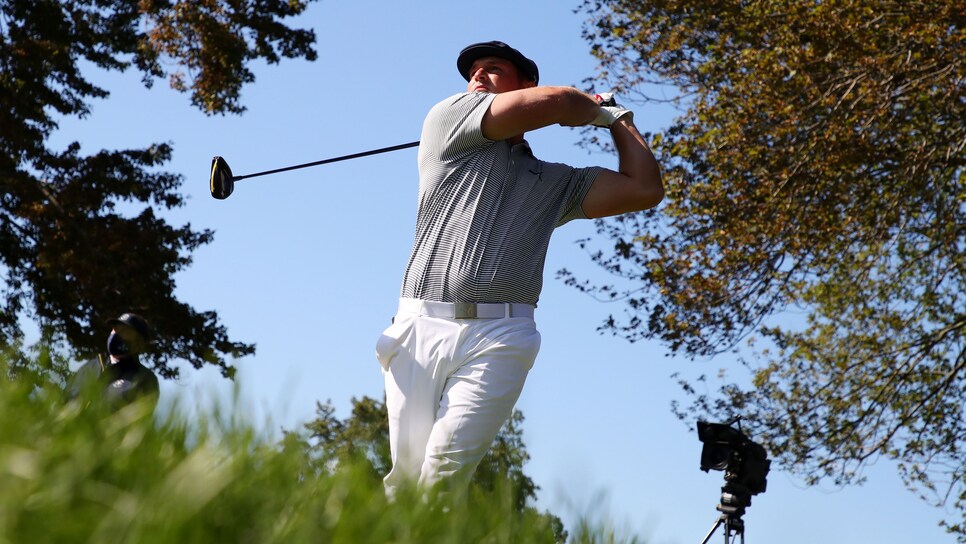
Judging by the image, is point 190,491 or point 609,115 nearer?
point 190,491

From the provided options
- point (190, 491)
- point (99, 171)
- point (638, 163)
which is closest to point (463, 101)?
point (638, 163)

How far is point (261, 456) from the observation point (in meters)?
1.62

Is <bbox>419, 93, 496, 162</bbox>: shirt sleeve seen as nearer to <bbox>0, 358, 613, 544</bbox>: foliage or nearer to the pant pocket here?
the pant pocket

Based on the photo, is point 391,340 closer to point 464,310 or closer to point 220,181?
point 464,310

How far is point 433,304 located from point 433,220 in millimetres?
299

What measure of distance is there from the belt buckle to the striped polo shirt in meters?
0.02

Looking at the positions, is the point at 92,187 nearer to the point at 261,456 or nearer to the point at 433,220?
the point at 433,220

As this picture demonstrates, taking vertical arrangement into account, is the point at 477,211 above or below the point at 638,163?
below

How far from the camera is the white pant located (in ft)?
10.1

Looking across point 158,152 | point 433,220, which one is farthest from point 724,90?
point 158,152

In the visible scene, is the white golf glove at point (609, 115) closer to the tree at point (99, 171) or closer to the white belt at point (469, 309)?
the white belt at point (469, 309)

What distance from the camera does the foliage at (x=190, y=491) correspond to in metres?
1.21

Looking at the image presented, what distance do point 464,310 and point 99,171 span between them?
42.7 ft

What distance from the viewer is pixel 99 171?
49.9 feet
